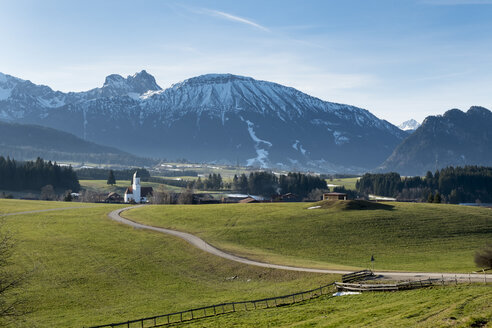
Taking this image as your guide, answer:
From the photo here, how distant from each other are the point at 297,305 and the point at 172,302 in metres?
15.0

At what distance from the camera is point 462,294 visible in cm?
3975

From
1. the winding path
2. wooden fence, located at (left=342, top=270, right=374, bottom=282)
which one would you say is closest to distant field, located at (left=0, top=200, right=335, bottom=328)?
the winding path

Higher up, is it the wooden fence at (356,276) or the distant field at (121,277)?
the wooden fence at (356,276)

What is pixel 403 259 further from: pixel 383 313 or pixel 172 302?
pixel 383 313

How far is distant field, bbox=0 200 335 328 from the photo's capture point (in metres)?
53.1

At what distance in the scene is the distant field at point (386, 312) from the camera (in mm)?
31266

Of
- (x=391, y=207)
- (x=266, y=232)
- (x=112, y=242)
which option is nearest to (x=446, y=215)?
(x=391, y=207)

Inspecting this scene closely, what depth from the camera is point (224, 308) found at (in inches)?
1965

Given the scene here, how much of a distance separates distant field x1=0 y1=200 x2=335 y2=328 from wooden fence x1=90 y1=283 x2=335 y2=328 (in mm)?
2853

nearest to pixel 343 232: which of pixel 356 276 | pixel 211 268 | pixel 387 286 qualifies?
pixel 211 268

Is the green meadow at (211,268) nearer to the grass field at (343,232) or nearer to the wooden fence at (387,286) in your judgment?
the grass field at (343,232)

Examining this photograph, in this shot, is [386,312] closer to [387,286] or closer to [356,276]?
[387,286]

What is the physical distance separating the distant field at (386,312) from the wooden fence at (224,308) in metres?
2.19

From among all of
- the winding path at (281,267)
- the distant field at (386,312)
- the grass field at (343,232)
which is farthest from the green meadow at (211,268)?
the winding path at (281,267)
